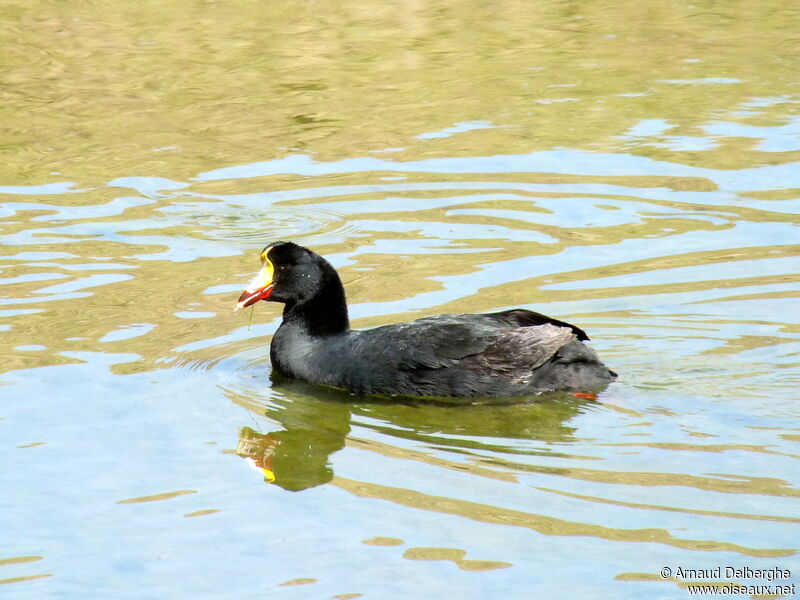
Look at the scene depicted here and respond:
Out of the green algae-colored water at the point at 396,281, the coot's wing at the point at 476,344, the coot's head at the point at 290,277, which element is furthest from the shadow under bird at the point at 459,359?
the coot's head at the point at 290,277

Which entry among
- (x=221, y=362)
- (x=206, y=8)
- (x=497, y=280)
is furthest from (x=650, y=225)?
(x=206, y=8)

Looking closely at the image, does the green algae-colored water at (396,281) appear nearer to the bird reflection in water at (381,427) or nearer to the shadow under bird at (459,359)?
the bird reflection in water at (381,427)

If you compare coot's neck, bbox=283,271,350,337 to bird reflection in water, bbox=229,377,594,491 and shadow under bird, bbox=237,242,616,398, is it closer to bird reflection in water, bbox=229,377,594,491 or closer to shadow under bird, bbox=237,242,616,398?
shadow under bird, bbox=237,242,616,398

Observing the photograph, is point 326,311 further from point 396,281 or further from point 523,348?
point 396,281

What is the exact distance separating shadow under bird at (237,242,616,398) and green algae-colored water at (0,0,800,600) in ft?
0.59

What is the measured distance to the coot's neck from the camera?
347 inches

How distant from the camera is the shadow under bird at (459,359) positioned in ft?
26.8

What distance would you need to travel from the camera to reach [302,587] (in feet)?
19.2

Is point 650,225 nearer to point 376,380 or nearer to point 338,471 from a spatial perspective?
point 376,380

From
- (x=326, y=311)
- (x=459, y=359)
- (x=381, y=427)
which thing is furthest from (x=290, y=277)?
(x=381, y=427)

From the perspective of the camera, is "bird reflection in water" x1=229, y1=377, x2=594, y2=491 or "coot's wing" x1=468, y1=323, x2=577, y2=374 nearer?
"bird reflection in water" x1=229, y1=377, x2=594, y2=491

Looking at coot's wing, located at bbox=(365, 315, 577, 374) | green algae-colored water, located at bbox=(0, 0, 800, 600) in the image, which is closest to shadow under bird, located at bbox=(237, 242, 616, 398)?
coot's wing, located at bbox=(365, 315, 577, 374)

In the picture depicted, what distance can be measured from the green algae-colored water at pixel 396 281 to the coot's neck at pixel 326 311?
47cm

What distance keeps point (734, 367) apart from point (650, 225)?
3.39 meters
